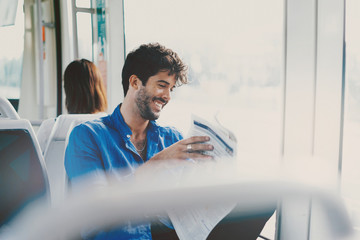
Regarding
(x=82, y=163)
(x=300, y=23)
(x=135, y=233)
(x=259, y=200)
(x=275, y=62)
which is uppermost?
(x=300, y=23)

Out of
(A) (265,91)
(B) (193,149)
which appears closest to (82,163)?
(B) (193,149)

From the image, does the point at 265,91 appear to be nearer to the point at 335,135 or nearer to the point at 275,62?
the point at 275,62

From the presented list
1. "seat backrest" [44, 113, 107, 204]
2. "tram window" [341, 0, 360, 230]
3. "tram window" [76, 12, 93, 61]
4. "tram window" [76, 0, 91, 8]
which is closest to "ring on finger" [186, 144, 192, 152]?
"tram window" [341, 0, 360, 230]

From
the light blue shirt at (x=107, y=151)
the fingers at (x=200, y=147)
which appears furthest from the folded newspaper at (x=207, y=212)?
the light blue shirt at (x=107, y=151)

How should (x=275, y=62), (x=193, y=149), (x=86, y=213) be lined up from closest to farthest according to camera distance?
1. (x=86, y=213)
2. (x=193, y=149)
3. (x=275, y=62)

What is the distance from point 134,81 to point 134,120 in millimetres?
140

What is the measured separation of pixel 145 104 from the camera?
4.02ft

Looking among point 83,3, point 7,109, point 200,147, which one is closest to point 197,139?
point 200,147

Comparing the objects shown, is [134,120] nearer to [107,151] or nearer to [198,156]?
[107,151]

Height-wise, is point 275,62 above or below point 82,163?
above

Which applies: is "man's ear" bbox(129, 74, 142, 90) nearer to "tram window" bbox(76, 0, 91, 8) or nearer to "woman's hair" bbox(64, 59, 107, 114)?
"woman's hair" bbox(64, 59, 107, 114)

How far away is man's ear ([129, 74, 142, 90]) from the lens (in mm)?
1225

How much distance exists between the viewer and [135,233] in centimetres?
104

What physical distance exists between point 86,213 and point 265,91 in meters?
1.07
